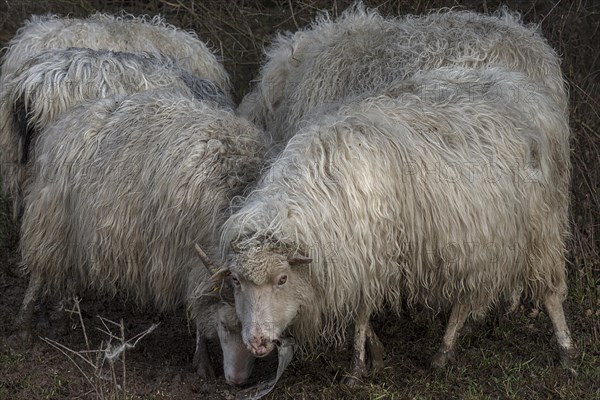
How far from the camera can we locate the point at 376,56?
6.42 meters

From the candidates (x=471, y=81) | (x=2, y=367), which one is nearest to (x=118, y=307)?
(x=2, y=367)

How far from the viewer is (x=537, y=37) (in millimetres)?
6297

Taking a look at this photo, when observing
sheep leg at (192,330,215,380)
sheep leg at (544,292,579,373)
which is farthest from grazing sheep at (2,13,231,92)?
sheep leg at (544,292,579,373)

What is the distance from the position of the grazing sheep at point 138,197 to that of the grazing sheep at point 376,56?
92cm

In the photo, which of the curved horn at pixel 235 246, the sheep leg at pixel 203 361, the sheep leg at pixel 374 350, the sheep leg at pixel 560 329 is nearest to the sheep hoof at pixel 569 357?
the sheep leg at pixel 560 329

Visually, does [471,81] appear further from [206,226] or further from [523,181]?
[206,226]

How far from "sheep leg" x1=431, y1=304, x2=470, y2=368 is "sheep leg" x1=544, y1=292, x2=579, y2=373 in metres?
0.46

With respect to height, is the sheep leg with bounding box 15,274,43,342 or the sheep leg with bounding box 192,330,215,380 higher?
the sheep leg with bounding box 15,274,43,342

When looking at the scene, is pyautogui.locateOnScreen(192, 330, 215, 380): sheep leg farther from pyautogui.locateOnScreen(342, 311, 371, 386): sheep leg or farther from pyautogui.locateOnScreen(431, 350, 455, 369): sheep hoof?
pyautogui.locateOnScreen(431, 350, 455, 369): sheep hoof

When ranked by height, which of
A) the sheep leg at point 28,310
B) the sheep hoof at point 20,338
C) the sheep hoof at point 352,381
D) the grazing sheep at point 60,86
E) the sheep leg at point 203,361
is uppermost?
the grazing sheep at point 60,86

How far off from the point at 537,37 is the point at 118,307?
10.3 ft

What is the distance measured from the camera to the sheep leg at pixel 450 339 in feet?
17.5

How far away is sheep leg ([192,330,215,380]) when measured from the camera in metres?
5.32

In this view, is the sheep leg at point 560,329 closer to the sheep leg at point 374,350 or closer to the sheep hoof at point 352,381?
the sheep leg at point 374,350
